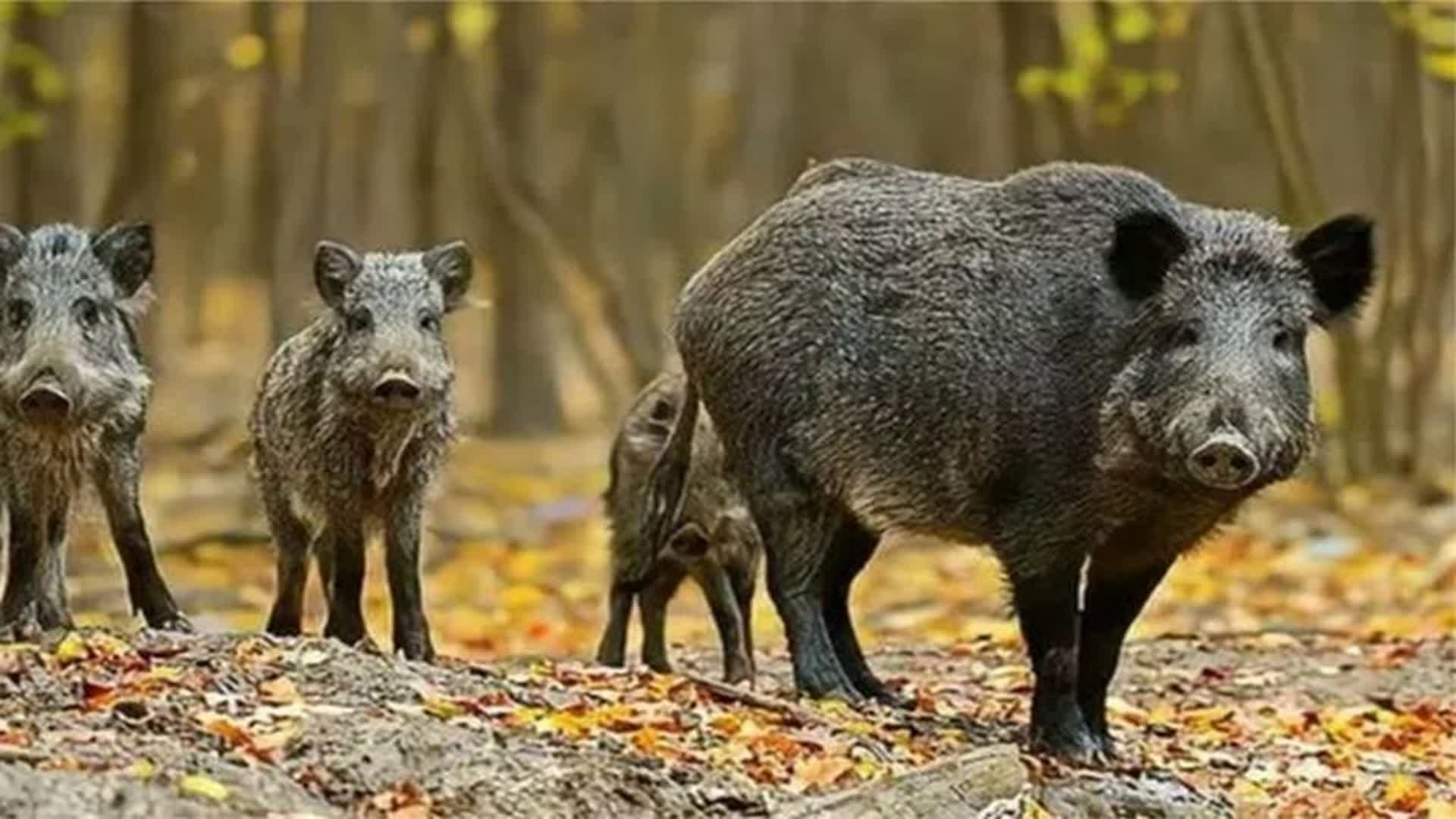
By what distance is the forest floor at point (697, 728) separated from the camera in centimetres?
769

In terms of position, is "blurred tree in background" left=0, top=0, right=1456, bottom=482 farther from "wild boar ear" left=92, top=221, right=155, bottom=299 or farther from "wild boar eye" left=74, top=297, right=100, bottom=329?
"wild boar eye" left=74, top=297, right=100, bottom=329

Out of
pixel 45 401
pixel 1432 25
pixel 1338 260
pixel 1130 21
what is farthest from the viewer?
pixel 1130 21

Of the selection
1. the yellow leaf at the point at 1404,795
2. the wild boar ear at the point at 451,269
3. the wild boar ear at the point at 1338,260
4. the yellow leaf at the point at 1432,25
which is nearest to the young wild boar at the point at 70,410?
the wild boar ear at the point at 451,269

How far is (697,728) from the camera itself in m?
8.83

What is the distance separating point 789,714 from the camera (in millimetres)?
9180

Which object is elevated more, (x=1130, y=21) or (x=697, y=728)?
(x=1130, y=21)

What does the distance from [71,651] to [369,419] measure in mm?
1520

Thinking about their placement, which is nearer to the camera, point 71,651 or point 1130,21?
point 71,651

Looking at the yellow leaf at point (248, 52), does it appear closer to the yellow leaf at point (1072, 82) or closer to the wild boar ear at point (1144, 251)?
the yellow leaf at point (1072, 82)

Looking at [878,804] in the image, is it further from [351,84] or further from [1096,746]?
[351,84]

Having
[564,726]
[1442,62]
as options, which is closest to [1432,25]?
[1442,62]

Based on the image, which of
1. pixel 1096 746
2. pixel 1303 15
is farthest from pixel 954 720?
pixel 1303 15

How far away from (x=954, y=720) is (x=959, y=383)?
1.08 metres

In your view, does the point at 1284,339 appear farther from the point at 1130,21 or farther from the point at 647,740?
the point at 1130,21
